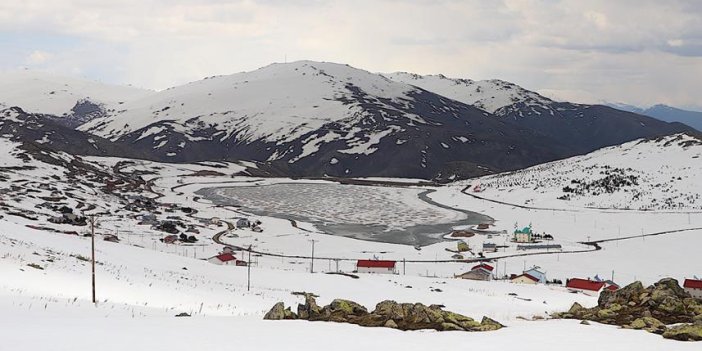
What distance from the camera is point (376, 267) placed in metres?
62.9

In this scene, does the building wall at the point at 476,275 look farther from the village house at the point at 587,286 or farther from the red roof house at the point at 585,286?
the red roof house at the point at 585,286

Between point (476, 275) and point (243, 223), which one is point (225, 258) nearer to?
point (476, 275)

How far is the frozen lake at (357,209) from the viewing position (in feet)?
315

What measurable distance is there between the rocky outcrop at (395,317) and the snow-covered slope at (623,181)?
104914mm

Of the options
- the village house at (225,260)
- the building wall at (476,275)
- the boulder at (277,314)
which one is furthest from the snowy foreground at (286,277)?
the village house at (225,260)

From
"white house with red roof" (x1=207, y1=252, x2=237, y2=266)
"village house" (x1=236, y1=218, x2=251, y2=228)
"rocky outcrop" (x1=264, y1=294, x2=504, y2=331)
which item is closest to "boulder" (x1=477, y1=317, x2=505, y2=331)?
"rocky outcrop" (x1=264, y1=294, x2=504, y2=331)

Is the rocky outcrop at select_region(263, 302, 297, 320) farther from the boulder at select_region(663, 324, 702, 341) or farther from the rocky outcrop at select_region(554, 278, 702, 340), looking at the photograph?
the boulder at select_region(663, 324, 702, 341)

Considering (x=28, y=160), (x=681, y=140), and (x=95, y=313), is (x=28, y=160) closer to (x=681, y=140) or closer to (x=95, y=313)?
(x=95, y=313)

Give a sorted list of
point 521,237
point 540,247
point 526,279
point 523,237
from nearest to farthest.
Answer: point 526,279
point 540,247
point 523,237
point 521,237

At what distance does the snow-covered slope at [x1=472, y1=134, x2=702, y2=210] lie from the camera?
121m

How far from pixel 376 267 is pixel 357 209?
62127 mm

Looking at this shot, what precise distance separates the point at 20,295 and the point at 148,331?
321 inches

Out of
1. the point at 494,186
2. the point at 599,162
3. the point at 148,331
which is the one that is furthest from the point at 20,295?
the point at 599,162

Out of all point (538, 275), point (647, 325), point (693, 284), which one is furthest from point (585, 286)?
point (647, 325)
